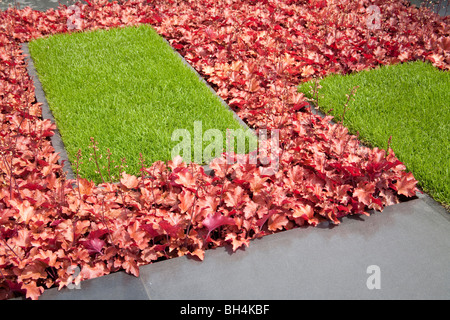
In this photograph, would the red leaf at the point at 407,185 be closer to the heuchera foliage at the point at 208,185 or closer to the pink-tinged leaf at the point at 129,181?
the heuchera foliage at the point at 208,185

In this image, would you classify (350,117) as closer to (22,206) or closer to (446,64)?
(446,64)

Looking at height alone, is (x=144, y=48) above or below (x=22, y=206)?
above

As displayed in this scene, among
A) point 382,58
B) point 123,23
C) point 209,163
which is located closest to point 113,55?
point 123,23

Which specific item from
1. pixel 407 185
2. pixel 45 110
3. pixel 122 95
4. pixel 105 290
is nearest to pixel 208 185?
pixel 105 290

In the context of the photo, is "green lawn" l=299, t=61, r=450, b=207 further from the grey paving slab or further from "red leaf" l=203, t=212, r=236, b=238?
the grey paving slab

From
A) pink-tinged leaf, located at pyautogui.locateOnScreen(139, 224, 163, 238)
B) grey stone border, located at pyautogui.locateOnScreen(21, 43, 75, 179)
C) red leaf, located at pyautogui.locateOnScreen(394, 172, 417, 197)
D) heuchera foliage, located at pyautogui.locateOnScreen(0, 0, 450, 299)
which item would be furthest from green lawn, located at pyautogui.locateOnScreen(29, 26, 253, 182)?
red leaf, located at pyautogui.locateOnScreen(394, 172, 417, 197)

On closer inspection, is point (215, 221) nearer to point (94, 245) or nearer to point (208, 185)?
point (208, 185)
